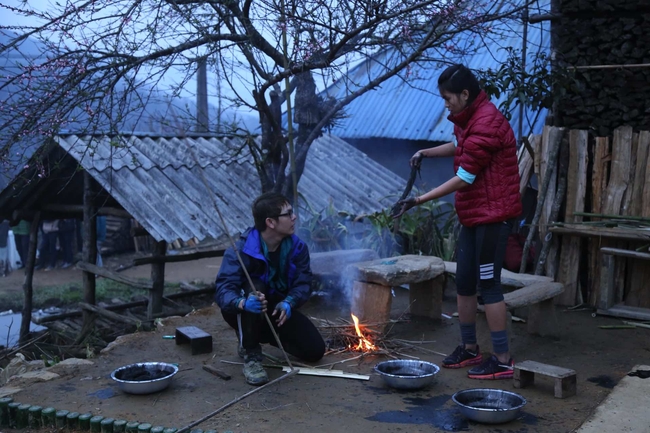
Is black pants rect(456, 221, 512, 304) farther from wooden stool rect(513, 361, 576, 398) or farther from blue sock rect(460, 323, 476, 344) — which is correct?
wooden stool rect(513, 361, 576, 398)

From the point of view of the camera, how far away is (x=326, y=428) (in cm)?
388

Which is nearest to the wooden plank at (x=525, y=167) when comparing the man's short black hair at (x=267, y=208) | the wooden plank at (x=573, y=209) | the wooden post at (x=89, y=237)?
the wooden plank at (x=573, y=209)

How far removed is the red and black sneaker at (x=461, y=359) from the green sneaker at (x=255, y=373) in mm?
1395

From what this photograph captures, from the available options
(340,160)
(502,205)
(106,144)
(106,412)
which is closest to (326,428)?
(106,412)

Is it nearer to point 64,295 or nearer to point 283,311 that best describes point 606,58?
point 283,311

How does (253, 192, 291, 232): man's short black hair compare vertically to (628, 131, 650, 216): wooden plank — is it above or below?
below

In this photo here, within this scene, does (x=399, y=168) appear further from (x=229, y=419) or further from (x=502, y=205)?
(x=229, y=419)

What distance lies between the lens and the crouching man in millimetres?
4691

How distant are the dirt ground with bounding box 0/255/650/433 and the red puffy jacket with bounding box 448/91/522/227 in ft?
4.05

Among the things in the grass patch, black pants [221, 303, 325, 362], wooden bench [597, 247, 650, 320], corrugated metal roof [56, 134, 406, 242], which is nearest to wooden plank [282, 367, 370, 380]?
black pants [221, 303, 325, 362]

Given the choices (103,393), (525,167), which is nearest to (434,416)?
(103,393)

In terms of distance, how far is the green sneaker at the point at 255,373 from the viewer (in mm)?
4629

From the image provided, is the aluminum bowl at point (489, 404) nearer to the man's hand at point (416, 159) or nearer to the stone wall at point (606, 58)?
→ the man's hand at point (416, 159)

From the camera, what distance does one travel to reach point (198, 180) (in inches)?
349
